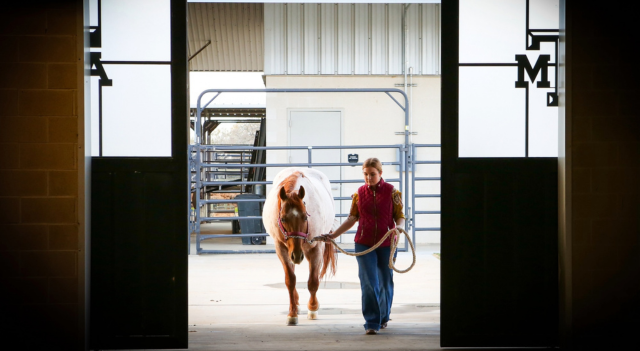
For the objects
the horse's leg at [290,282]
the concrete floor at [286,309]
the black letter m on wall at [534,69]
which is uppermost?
the black letter m on wall at [534,69]

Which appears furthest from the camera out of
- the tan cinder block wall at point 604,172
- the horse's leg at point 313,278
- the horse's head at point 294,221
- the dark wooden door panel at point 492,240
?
the horse's leg at point 313,278

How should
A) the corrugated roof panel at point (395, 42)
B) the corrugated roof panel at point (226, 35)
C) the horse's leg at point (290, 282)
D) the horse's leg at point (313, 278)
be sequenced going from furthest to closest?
the corrugated roof panel at point (226, 35), the corrugated roof panel at point (395, 42), the horse's leg at point (313, 278), the horse's leg at point (290, 282)

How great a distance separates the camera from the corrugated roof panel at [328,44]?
9.85 m

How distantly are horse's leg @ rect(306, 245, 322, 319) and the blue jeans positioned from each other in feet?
2.61

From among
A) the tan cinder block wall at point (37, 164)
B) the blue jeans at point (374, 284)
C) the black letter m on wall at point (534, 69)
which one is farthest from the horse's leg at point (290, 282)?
the black letter m on wall at point (534, 69)

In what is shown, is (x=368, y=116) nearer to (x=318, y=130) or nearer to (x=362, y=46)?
(x=318, y=130)

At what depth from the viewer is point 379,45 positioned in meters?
9.90

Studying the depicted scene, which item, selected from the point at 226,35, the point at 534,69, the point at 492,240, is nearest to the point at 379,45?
the point at 226,35

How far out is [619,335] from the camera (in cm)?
306

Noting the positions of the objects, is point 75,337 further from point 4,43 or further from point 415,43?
point 415,43

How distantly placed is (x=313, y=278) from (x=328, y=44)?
5.89m

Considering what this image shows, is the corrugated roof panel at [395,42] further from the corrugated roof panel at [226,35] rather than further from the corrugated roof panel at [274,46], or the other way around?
the corrugated roof panel at [226,35]

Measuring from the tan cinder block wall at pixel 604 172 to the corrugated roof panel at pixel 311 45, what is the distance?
7018mm

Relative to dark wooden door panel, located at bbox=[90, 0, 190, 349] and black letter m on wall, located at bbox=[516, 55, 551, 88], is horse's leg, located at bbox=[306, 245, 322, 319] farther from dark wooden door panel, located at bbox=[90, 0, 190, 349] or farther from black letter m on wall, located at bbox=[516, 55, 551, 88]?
black letter m on wall, located at bbox=[516, 55, 551, 88]
